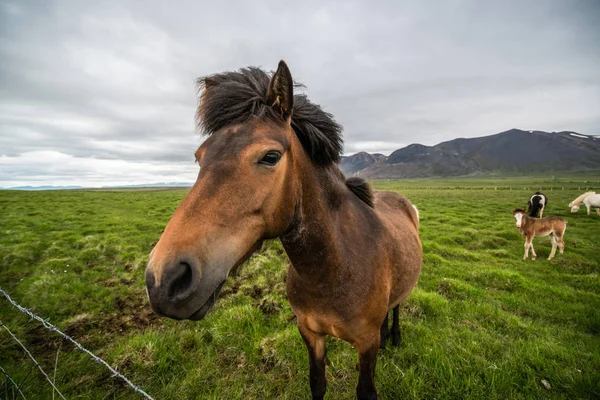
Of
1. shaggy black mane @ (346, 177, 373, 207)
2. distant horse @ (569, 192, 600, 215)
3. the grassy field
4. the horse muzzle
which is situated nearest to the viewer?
the horse muzzle

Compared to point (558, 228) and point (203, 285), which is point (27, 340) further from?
point (558, 228)

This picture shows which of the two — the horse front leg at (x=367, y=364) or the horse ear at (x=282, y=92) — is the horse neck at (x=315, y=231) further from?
the horse front leg at (x=367, y=364)

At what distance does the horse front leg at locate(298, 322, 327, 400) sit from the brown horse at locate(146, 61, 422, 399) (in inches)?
0.5

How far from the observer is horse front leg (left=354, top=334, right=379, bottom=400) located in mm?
2752

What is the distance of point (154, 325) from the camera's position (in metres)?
5.01

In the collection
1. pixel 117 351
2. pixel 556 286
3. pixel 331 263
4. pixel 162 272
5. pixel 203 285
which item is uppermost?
pixel 162 272

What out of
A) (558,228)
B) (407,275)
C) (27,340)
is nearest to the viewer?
(407,275)

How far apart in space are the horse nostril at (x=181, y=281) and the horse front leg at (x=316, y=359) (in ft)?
6.60

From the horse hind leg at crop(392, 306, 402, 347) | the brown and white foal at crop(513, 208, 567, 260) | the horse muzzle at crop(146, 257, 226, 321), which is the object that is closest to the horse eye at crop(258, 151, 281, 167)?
the horse muzzle at crop(146, 257, 226, 321)

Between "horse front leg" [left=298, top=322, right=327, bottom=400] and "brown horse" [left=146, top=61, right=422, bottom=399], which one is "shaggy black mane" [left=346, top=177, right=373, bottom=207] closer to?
"brown horse" [left=146, top=61, right=422, bottom=399]

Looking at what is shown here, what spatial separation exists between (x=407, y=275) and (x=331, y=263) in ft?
5.86

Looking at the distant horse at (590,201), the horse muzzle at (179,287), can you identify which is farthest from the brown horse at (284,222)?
the distant horse at (590,201)

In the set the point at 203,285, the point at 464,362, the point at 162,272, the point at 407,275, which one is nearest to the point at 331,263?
the point at 203,285

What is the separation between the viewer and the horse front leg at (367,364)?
275 cm
